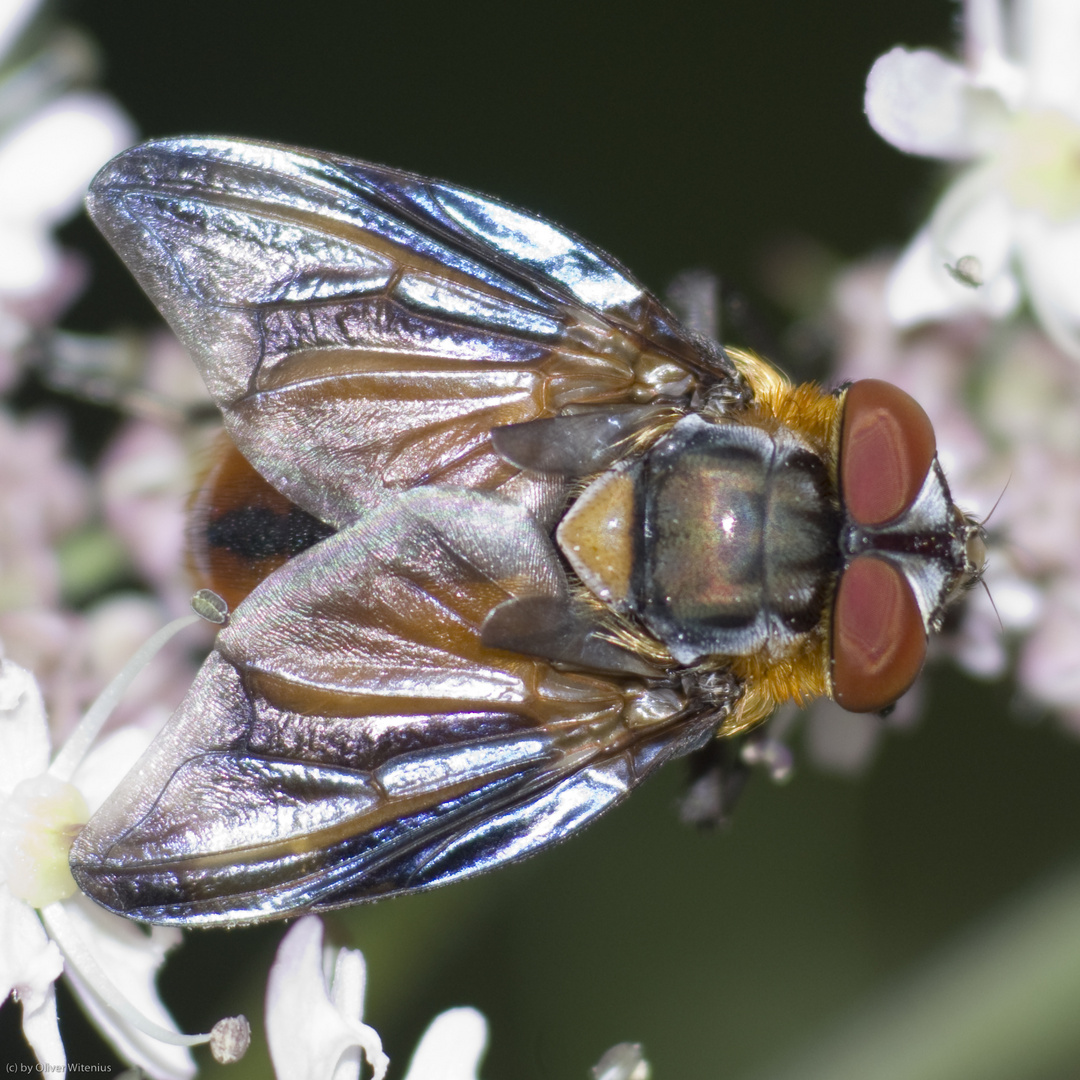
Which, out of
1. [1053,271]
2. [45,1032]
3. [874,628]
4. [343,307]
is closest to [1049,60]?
[1053,271]

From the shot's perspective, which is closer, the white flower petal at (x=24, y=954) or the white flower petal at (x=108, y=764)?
the white flower petal at (x=24, y=954)

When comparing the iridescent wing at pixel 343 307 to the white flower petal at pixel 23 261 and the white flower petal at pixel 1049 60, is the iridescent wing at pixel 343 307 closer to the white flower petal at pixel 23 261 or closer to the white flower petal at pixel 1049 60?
the white flower petal at pixel 23 261

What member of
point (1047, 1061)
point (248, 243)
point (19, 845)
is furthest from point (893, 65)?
point (1047, 1061)

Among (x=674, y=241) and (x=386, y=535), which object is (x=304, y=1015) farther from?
(x=674, y=241)

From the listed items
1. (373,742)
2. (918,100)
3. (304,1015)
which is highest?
(918,100)

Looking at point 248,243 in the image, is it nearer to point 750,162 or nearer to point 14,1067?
point 14,1067

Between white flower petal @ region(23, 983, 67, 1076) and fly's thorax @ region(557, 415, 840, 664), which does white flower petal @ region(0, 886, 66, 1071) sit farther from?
fly's thorax @ region(557, 415, 840, 664)

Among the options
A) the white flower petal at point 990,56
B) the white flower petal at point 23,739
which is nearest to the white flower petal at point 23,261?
the white flower petal at point 23,739
